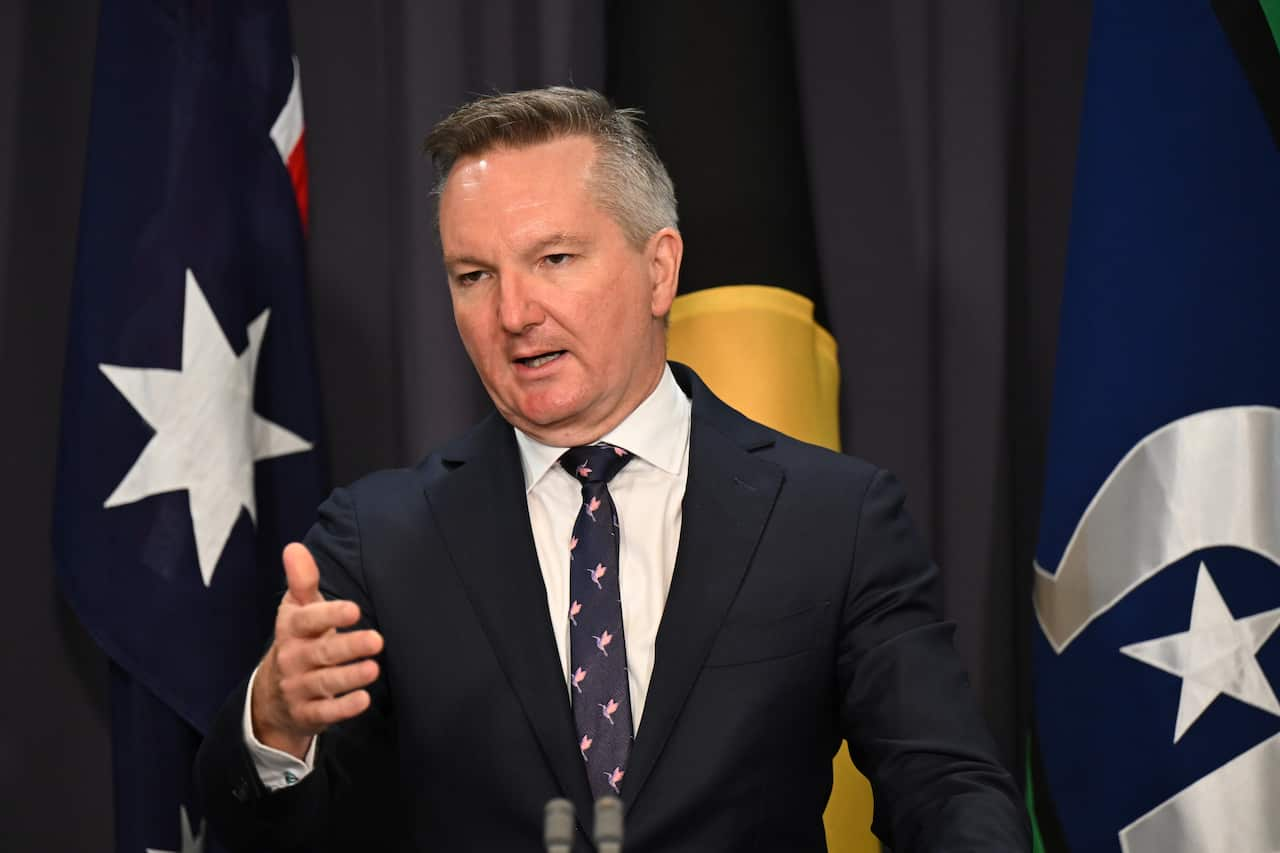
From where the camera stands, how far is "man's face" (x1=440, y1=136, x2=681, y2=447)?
1732mm

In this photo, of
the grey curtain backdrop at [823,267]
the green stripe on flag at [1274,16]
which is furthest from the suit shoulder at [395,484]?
the green stripe on flag at [1274,16]

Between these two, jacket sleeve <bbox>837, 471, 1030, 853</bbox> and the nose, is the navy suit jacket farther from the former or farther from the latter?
the nose

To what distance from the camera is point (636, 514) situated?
1796 millimetres

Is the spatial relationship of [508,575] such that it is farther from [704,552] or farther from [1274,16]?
[1274,16]

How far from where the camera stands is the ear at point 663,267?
1.89m

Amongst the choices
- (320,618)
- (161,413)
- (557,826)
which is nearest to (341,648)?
(320,618)

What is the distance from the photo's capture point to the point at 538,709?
1635 mm

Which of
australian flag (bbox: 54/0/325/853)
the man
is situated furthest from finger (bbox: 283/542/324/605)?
australian flag (bbox: 54/0/325/853)

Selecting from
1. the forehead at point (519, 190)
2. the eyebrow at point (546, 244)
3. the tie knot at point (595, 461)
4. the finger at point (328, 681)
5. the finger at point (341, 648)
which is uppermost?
the forehead at point (519, 190)

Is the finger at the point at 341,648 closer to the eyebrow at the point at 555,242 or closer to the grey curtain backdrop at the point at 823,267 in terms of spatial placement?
the eyebrow at the point at 555,242

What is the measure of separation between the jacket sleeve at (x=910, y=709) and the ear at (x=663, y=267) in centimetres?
38

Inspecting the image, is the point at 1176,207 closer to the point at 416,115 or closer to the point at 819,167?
the point at 819,167

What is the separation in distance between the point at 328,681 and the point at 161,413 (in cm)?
117

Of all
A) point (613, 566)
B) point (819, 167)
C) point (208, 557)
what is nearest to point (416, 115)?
point (819, 167)
